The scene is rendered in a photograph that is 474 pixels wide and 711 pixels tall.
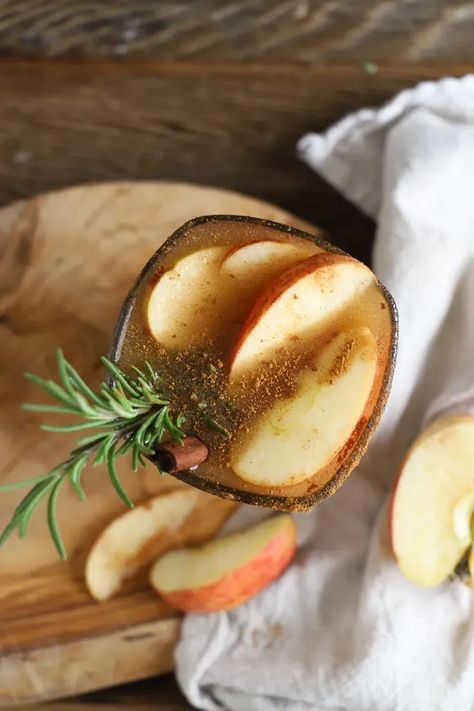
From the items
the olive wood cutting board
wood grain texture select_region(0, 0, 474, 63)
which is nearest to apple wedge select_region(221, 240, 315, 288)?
the olive wood cutting board

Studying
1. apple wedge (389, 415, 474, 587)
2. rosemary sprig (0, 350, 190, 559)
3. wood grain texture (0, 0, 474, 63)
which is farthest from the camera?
wood grain texture (0, 0, 474, 63)

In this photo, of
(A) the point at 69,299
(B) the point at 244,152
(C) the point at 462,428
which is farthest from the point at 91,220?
(C) the point at 462,428

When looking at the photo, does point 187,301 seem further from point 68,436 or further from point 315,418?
point 68,436

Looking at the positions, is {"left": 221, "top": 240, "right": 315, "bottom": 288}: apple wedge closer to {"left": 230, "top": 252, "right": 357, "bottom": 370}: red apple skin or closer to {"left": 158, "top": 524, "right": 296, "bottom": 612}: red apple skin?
{"left": 230, "top": 252, "right": 357, "bottom": 370}: red apple skin

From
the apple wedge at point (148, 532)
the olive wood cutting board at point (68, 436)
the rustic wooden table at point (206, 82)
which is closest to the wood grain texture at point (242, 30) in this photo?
the rustic wooden table at point (206, 82)

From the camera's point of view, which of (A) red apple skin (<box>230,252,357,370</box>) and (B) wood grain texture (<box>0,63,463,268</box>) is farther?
(B) wood grain texture (<box>0,63,463,268</box>)

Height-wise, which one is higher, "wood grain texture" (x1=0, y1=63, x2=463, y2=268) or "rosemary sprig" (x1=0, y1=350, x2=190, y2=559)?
"wood grain texture" (x1=0, y1=63, x2=463, y2=268)

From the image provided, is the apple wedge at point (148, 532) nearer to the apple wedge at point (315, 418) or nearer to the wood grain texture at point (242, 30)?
the apple wedge at point (315, 418)

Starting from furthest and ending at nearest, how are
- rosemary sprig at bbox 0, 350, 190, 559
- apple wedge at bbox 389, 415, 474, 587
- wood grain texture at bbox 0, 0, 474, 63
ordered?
wood grain texture at bbox 0, 0, 474, 63 → apple wedge at bbox 389, 415, 474, 587 → rosemary sprig at bbox 0, 350, 190, 559

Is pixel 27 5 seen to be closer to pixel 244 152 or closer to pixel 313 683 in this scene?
pixel 244 152
